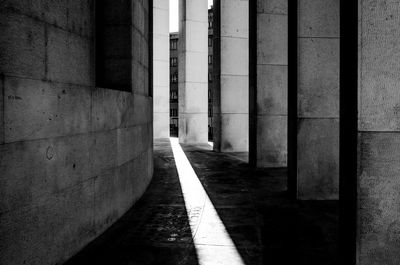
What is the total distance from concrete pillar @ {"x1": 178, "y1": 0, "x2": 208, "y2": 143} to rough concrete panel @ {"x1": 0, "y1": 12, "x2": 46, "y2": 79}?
2154cm

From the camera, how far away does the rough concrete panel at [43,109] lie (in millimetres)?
4203

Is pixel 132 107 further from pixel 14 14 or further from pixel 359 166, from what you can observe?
pixel 359 166

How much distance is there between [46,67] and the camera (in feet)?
16.4

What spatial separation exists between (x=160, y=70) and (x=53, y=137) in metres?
26.5

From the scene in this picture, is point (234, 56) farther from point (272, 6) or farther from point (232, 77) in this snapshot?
point (272, 6)

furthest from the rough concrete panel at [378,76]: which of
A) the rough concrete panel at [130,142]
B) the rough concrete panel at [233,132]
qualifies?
the rough concrete panel at [233,132]

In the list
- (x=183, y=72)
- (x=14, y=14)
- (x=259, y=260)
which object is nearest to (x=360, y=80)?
(x=259, y=260)

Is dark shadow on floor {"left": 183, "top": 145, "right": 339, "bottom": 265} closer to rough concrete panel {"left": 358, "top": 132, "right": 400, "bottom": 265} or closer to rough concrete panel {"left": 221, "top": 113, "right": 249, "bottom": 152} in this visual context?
rough concrete panel {"left": 358, "top": 132, "right": 400, "bottom": 265}

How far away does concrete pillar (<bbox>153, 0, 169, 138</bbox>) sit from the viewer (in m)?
30.8

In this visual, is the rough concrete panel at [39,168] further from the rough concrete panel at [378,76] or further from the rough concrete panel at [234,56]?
the rough concrete panel at [234,56]

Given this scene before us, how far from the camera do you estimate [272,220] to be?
7277 mm

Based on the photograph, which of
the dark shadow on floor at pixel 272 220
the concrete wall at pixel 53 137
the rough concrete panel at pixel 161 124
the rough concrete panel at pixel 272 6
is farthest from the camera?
the rough concrete panel at pixel 161 124

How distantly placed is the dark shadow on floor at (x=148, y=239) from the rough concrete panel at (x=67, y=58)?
248 cm

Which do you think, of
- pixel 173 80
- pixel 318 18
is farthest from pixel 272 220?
pixel 173 80
